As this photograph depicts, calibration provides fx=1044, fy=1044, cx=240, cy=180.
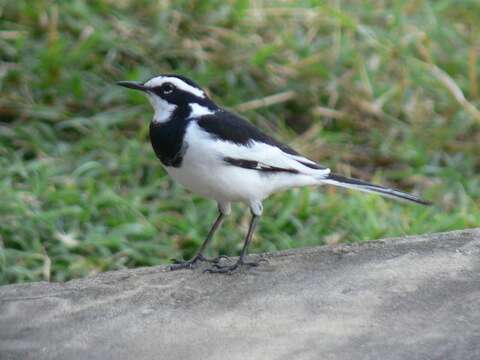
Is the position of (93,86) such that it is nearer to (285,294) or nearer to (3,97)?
(3,97)

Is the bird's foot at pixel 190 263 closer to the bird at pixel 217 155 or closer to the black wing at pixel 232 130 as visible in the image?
the bird at pixel 217 155

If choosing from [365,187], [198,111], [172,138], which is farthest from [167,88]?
[365,187]

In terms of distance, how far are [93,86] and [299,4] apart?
5.88 feet

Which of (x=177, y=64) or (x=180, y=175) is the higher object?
(x=180, y=175)

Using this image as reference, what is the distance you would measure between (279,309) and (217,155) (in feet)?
2.85

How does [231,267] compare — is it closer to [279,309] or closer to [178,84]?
[279,309]

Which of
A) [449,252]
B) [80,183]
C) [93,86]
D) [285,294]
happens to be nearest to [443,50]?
[93,86]

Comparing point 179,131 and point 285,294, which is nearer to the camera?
point 285,294

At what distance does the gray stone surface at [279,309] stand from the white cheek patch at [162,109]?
67cm

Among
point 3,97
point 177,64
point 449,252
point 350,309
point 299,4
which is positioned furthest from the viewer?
point 299,4

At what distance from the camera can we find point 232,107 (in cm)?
716

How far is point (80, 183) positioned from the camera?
20.5 ft

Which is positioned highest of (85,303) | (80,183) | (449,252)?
(449,252)

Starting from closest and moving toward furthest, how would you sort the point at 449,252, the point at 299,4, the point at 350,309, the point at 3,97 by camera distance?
the point at 350,309 → the point at 449,252 → the point at 3,97 → the point at 299,4
